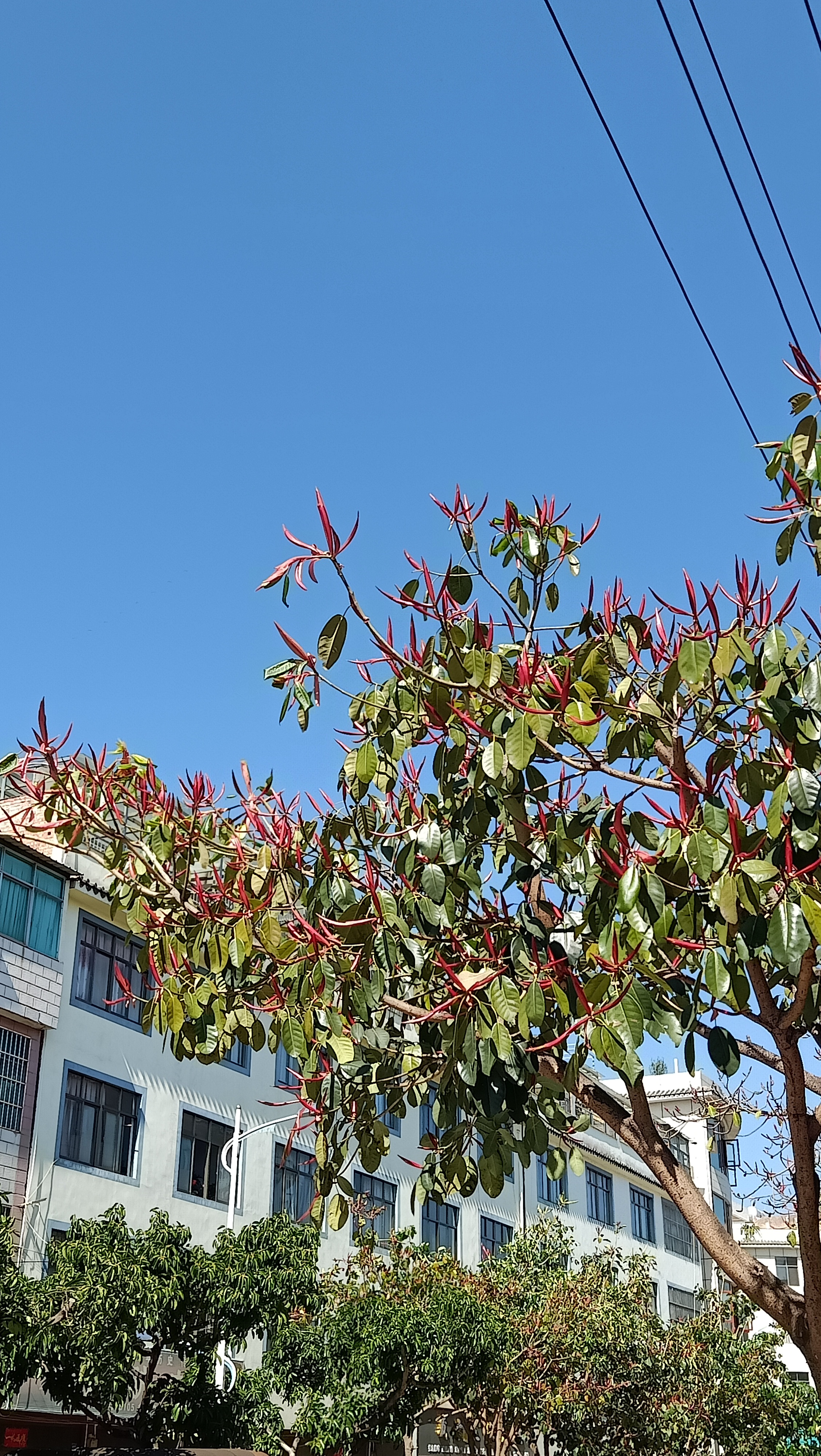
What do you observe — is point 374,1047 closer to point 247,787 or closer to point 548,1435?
point 247,787

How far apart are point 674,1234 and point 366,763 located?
4466cm

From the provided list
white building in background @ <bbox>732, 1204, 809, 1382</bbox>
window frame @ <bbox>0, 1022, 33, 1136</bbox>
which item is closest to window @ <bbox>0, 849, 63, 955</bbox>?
window frame @ <bbox>0, 1022, 33, 1136</bbox>

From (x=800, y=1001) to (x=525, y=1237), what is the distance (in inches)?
945

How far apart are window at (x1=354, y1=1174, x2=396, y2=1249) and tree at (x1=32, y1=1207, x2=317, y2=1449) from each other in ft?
28.8

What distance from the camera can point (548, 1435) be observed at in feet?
84.4

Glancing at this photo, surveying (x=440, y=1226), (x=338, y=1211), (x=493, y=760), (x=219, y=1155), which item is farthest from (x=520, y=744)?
(x=440, y=1226)

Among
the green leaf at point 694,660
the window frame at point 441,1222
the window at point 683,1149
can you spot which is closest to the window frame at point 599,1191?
the window at point 683,1149

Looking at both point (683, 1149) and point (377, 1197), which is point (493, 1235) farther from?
point (683, 1149)

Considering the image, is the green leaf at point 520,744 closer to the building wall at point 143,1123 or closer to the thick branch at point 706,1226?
the thick branch at point 706,1226

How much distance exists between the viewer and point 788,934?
4.23m

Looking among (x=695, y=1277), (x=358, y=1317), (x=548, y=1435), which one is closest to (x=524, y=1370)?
(x=548, y=1435)

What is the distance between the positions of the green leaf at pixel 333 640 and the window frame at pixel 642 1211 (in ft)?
131

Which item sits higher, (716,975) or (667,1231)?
(667,1231)

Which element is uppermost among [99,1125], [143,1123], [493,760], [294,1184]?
[143,1123]
